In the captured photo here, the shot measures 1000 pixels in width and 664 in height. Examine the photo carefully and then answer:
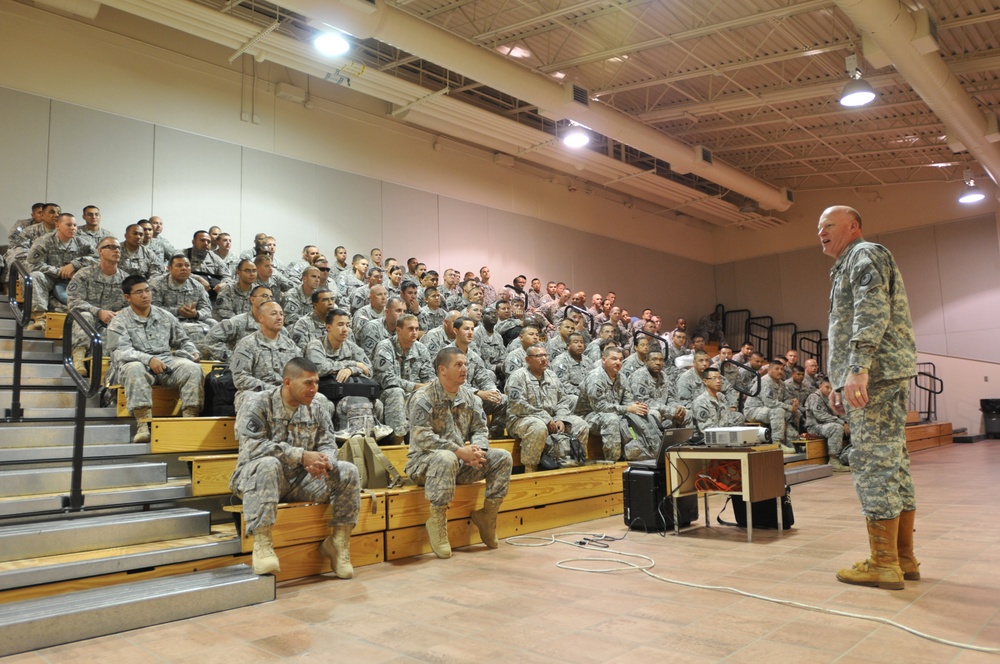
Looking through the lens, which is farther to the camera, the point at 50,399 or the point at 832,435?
the point at 832,435

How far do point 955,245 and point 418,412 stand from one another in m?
14.6

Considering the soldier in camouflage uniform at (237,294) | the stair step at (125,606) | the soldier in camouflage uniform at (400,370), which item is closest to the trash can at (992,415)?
the soldier in camouflage uniform at (400,370)

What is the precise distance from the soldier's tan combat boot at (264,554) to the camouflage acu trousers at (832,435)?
783cm

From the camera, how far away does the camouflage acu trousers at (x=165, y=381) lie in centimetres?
453

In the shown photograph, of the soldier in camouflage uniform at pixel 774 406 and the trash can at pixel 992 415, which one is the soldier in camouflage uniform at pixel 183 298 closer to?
the soldier in camouflage uniform at pixel 774 406

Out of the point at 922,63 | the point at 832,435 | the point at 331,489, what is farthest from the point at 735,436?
the point at 922,63

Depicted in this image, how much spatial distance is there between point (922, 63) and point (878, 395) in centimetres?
659

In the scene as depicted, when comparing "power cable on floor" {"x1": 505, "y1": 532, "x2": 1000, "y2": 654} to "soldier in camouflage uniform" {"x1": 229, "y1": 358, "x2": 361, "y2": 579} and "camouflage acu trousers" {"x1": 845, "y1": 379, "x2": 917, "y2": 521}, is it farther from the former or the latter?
"soldier in camouflage uniform" {"x1": 229, "y1": 358, "x2": 361, "y2": 579}

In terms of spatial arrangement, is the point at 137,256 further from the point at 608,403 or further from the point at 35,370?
the point at 608,403

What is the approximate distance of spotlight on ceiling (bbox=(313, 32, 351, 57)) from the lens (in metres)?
7.41

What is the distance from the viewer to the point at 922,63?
7.90 m

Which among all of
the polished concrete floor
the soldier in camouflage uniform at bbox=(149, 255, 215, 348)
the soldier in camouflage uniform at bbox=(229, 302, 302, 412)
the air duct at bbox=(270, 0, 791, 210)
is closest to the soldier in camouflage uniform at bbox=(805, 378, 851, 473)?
the air duct at bbox=(270, 0, 791, 210)

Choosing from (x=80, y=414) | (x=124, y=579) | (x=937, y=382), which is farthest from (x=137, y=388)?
(x=937, y=382)

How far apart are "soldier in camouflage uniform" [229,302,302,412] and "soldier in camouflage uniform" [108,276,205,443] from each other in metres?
0.40
